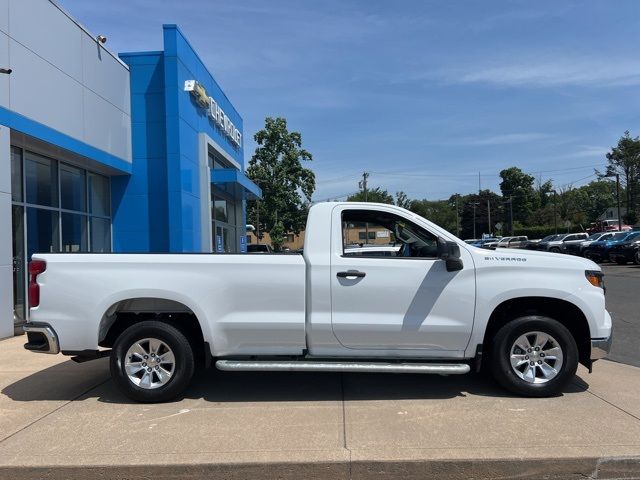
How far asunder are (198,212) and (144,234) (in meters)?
2.22

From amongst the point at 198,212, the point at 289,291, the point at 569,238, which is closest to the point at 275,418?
the point at 289,291

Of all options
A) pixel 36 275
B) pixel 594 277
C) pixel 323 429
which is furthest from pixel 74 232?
pixel 594 277

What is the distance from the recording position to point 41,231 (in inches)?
446

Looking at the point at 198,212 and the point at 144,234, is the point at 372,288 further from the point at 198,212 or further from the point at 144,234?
the point at 198,212

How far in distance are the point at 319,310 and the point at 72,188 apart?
974 cm

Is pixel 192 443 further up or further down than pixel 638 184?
further down

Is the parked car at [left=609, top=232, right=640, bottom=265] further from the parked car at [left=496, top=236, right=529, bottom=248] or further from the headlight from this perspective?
the parked car at [left=496, top=236, right=529, bottom=248]

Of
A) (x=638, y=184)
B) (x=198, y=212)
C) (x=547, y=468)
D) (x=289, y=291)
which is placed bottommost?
(x=547, y=468)

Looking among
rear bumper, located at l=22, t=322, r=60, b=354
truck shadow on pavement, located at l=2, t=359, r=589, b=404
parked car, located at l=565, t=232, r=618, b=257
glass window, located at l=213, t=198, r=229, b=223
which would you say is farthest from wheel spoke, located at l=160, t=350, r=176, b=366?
parked car, located at l=565, t=232, r=618, b=257

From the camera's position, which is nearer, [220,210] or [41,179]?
[41,179]

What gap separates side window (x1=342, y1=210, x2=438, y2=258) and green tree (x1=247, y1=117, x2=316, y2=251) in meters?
31.2

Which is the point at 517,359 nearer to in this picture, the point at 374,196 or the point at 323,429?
the point at 323,429

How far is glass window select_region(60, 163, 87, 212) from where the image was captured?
12352 millimetres

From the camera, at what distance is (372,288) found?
5414 mm
